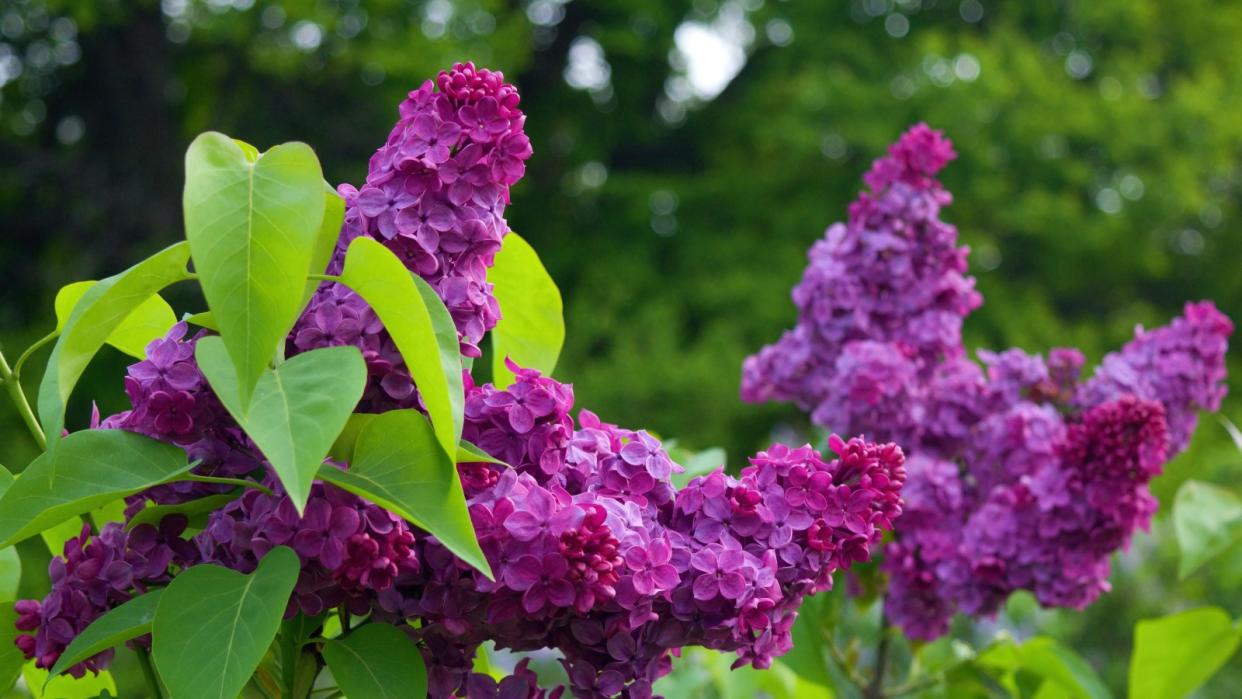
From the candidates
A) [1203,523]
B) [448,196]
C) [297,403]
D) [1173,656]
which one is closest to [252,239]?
[297,403]

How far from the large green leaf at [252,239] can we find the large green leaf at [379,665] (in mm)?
256

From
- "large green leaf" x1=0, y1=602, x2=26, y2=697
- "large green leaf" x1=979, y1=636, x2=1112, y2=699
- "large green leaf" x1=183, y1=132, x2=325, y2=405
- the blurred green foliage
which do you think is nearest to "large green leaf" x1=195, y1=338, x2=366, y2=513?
"large green leaf" x1=183, y1=132, x2=325, y2=405

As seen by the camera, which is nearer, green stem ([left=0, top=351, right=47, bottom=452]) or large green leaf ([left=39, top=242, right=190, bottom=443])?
large green leaf ([left=39, top=242, right=190, bottom=443])

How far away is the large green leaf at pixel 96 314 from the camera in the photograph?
847 millimetres

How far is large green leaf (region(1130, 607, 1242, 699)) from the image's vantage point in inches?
65.4

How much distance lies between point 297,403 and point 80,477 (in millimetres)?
205

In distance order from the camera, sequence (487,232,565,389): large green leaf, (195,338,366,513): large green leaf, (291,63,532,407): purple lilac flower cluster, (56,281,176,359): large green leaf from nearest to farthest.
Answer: (195,338,366,513): large green leaf → (291,63,532,407): purple lilac flower cluster → (56,281,176,359): large green leaf → (487,232,565,389): large green leaf

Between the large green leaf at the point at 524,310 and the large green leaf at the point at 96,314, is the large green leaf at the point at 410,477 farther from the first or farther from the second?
the large green leaf at the point at 524,310

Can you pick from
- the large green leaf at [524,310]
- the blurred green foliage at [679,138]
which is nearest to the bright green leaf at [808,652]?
the large green leaf at [524,310]

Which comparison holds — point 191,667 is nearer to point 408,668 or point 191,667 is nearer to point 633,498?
point 408,668

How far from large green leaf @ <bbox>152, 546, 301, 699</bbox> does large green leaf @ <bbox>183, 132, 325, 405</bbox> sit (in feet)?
0.49

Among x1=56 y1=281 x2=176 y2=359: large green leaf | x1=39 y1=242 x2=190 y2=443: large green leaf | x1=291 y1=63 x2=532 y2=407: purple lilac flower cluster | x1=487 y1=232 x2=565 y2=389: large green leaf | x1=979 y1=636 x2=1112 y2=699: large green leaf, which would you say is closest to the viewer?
x1=39 y1=242 x2=190 y2=443: large green leaf

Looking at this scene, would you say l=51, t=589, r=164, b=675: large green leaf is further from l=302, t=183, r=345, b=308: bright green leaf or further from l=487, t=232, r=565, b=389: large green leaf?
l=487, t=232, r=565, b=389: large green leaf

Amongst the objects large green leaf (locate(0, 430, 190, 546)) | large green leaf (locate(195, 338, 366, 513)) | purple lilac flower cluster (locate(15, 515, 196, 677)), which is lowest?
purple lilac flower cluster (locate(15, 515, 196, 677))
